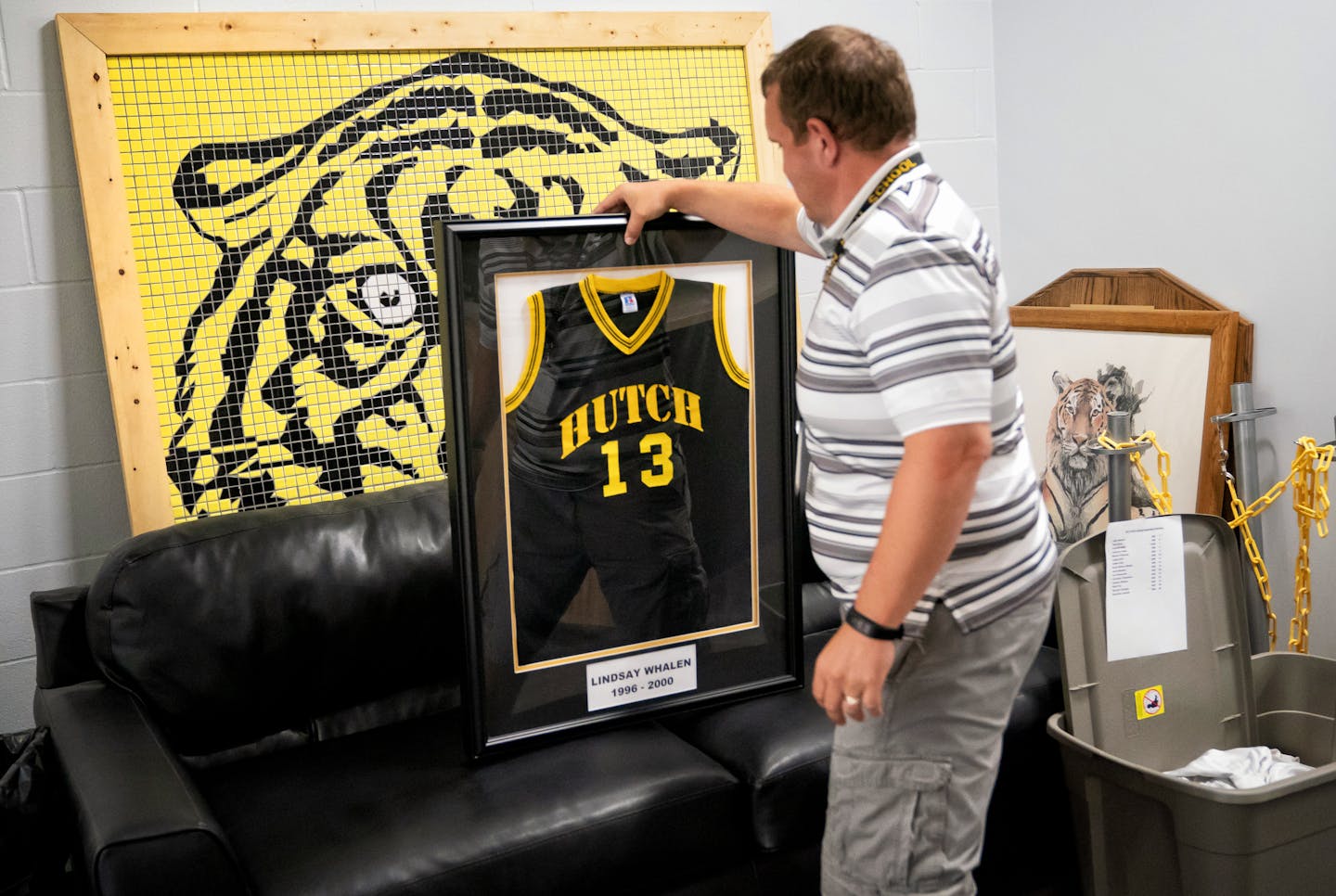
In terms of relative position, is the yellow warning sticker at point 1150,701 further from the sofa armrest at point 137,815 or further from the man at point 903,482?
the sofa armrest at point 137,815

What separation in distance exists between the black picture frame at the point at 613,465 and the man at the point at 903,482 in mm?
470

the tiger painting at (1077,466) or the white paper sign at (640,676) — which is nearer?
the white paper sign at (640,676)

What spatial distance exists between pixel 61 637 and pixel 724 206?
4.26ft

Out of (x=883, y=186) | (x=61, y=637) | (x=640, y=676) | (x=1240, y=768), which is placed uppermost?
(x=883, y=186)

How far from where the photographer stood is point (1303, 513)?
7.12 ft

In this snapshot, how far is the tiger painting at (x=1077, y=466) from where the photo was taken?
264 centimetres

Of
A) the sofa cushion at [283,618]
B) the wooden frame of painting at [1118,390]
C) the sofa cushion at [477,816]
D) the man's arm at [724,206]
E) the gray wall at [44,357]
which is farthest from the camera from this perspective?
the wooden frame of painting at [1118,390]

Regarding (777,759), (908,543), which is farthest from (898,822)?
(777,759)

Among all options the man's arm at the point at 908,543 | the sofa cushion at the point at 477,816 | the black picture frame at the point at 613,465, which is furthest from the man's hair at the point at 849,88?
the sofa cushion at the point at 477,816

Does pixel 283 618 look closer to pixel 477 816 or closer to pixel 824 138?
pixel 477 816

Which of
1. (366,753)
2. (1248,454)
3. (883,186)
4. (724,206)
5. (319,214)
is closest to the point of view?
(883,186)

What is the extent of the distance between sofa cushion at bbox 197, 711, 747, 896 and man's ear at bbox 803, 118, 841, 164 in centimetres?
98

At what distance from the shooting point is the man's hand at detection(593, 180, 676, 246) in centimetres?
180

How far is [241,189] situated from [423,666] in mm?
961
